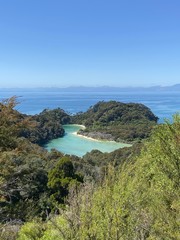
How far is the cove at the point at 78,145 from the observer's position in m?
57.7

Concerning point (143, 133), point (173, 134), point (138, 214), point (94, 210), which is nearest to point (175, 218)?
point (138, 214)

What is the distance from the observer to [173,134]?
10.0 m

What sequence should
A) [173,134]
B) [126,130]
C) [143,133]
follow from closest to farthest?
[173,134], [143,133], [126,130]

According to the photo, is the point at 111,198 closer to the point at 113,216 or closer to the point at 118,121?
the point at 113,216

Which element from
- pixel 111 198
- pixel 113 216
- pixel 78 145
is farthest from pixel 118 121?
pixel 113 216

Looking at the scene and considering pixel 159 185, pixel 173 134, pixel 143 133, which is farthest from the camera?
pixel 143 133

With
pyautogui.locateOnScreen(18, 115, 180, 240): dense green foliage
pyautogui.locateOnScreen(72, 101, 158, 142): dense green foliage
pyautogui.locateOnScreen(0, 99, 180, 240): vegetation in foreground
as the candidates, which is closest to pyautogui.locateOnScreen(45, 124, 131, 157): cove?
pyautogui.locateOnScreen(72, 101, 158, 142): dense green foliage

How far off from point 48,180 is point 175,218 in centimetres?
1605

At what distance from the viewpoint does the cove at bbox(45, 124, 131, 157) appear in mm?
57716

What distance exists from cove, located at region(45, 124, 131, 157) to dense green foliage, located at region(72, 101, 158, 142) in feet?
8.35

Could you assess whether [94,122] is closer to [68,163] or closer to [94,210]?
[68,163]

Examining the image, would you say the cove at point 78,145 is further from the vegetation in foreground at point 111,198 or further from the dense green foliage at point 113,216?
the dense green foliage at point 113,216

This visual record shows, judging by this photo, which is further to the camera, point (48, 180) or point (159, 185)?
point (48, 180)

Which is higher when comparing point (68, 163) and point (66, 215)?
point (66, 215)
